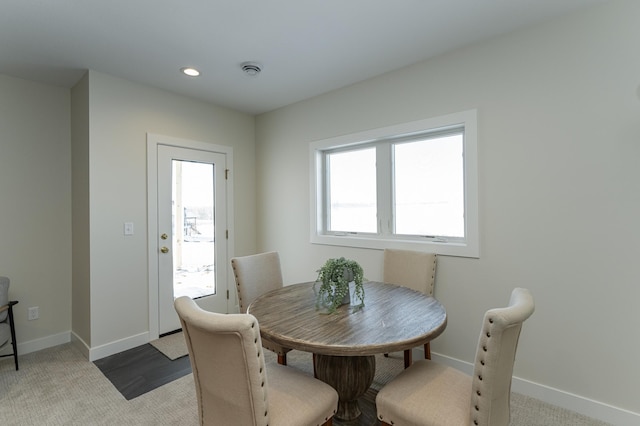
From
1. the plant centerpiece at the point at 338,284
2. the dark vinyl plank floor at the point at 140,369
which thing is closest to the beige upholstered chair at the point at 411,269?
the plant centerpiece at the point at 338,284

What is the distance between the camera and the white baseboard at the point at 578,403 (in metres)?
1.84

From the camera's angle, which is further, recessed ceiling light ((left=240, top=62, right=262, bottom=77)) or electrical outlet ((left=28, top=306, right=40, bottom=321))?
electrical outlet ((left=28, top=306, right=40, bottom=321))

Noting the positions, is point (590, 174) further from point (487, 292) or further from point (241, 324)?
point (241, 324)

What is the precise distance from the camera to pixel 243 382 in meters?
Answer: 1.15

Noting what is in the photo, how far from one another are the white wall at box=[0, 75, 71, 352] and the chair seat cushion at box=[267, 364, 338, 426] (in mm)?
2843

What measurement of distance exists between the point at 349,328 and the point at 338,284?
1.13 feet

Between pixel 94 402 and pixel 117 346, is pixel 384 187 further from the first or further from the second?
pixel 117 346

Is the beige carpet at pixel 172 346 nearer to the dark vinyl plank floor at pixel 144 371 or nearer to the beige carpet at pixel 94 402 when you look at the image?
the dark vinyl plank floor at pixel 144 371

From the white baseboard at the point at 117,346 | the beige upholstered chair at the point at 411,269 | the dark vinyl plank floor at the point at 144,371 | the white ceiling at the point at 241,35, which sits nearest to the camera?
the white ceiling at the point at 241,35

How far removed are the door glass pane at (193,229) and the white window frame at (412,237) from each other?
123 centimetres

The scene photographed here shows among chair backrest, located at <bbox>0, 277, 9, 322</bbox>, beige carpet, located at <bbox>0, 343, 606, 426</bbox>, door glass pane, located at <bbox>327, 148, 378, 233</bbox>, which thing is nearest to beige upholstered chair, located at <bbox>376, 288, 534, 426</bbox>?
beige carpet, located at <bbox>0, 343, 606, 426</bbox>

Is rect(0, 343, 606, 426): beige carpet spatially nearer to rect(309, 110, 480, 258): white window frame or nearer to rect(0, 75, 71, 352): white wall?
rect(0, 75, 71, 352): white wall

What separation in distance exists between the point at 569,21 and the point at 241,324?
2.66m

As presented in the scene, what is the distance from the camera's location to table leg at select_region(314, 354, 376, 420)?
1.81 m
